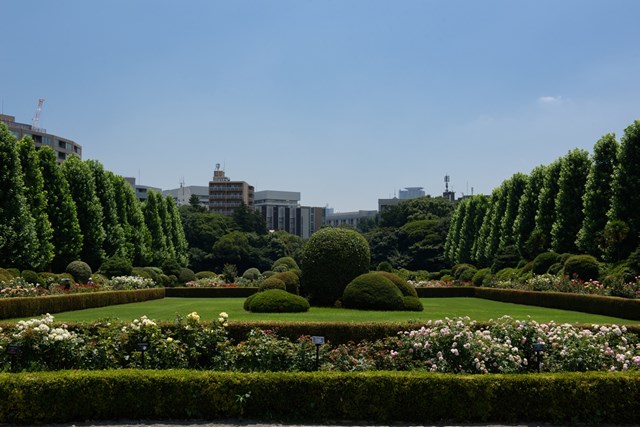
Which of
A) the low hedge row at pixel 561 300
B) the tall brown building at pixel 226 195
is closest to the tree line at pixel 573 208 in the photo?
the low hedge row at pixel 561 300

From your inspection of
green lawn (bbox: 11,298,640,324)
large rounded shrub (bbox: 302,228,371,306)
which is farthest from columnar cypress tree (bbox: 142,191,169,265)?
large rounded shrub (bbox: 302,228,371,306)

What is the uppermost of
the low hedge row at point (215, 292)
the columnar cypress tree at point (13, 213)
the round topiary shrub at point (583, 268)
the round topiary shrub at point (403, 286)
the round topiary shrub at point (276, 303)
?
the columnar cypress tree at point (13, 213)

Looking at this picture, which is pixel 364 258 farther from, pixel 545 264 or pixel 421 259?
pixel 421 259

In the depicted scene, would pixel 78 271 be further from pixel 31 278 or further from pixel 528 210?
pixel 528 210

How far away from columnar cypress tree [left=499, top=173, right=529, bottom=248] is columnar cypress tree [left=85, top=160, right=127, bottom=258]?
26.7 metres

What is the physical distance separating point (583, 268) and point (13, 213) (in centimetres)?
2541

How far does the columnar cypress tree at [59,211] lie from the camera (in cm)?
3328

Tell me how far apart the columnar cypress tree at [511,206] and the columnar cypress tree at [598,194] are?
12.1 m

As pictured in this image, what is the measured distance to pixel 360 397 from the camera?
821 centimetres

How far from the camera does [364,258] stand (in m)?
22.3

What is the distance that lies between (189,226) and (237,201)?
67.4 meters

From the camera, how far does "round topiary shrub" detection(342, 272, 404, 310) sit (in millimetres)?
19250

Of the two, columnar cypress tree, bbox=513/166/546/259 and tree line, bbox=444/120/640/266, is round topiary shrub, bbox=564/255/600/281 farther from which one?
columnar cypress tree, bbox=513/166/546/259

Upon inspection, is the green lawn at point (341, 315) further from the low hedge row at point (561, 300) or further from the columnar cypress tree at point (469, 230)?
the columnar cypress tree at point (469, 230)
